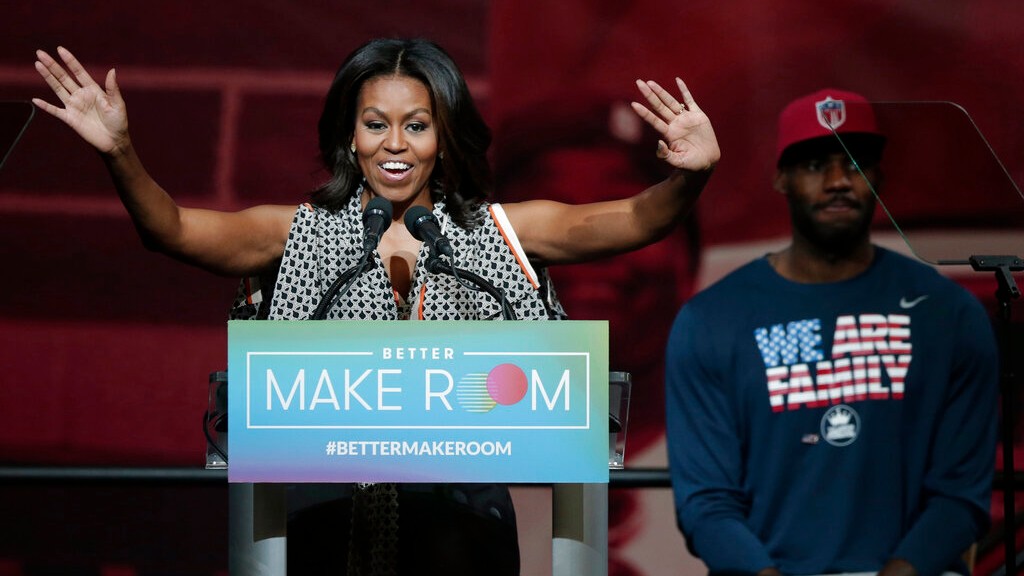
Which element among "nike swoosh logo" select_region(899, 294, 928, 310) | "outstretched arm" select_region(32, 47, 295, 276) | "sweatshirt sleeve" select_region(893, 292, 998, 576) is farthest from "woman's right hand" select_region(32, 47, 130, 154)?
"sweatshirt sleeve" select_region(893, 292, 998, 576)

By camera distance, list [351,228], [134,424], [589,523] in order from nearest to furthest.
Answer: [589,523] < [351,228] < [134,424]

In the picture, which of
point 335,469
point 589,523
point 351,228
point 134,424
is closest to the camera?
point 335,469

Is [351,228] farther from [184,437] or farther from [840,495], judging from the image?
[184,437]

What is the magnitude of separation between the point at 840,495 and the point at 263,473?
985mm

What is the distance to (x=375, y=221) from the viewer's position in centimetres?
261

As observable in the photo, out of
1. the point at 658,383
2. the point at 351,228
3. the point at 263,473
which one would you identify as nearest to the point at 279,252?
the point at 351,228

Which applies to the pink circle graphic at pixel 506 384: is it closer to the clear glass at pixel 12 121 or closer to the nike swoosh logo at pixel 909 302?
the nike swoosh logo at pixel 909 302

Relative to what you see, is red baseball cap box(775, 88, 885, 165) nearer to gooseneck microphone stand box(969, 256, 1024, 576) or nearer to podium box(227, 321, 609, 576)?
gooseneck microphone stand box(969, 256, 1024, 576)

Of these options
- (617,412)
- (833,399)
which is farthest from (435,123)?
(833,399)

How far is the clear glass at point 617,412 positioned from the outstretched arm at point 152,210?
0.90 m

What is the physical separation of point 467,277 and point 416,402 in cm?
28

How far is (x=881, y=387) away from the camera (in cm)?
251

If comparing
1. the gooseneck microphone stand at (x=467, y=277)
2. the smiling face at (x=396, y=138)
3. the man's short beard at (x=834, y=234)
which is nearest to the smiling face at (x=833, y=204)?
the man's short beard at (x=834, y=234)

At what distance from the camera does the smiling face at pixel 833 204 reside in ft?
8.64
